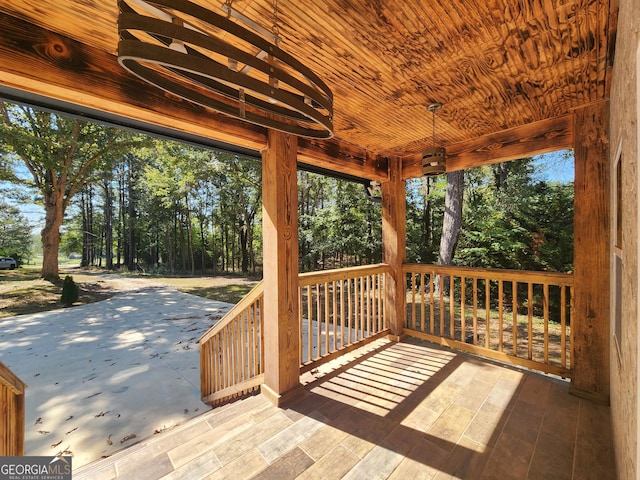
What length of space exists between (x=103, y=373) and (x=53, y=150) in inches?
342

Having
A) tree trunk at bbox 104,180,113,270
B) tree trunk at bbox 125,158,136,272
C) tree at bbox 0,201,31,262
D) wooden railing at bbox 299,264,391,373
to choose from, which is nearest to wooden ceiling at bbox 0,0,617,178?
wooden railing at bbox 299,264,391,373

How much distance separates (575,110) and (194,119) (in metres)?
3.06

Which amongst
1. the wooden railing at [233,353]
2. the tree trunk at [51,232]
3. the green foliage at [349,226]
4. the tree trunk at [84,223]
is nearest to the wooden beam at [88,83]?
the wooden railing at [233,353]

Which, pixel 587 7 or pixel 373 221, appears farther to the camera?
pixel 373 221

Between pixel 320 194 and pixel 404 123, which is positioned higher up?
pixel 320 194

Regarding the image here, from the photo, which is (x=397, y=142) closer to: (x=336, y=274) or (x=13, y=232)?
(x=336, y=274)

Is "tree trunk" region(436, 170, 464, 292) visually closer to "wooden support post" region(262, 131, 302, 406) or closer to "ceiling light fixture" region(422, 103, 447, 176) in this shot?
"ceiling light fixture" region(422, 103, 447, 176)

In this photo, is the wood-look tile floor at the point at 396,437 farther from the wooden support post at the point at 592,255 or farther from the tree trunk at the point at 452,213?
the tree trunk at the point at 452,213

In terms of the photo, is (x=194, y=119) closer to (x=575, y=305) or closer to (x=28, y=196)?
(x=575, y=305)

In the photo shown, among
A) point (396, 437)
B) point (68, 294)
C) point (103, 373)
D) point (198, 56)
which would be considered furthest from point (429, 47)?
point (68, 294)

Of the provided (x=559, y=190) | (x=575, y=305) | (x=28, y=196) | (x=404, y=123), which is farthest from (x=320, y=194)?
(x=28, y=196)

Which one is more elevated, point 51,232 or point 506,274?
point 51,232

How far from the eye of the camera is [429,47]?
1.58 m

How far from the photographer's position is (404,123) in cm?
257
